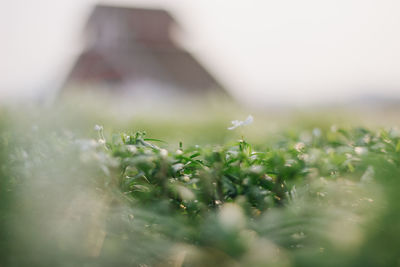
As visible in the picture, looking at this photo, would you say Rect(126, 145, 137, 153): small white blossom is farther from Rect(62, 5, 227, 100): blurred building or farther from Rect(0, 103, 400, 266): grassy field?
Rect(62, 5, 227, 100): blurred building

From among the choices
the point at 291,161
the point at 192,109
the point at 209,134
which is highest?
the point at 192,109

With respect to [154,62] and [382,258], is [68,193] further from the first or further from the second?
[154,62]

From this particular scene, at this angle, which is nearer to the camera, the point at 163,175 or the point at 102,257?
the point at 102,257

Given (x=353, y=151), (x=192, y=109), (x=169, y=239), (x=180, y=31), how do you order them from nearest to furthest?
(x=169, y=239), (x=353, y=151), (x=192, y=109), (x=180, y=31)

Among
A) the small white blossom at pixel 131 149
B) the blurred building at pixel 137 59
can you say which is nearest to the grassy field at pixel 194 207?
the small white blossom at pixel 131 149

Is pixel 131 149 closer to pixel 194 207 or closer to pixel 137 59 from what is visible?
pixel 194 207

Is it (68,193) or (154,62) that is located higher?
(154,62)

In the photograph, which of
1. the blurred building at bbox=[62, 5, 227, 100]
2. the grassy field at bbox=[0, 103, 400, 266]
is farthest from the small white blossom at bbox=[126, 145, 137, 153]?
the blurred building at bbox=[62, 5, 227, 100]

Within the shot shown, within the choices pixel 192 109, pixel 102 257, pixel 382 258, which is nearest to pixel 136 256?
pixel 102 257
